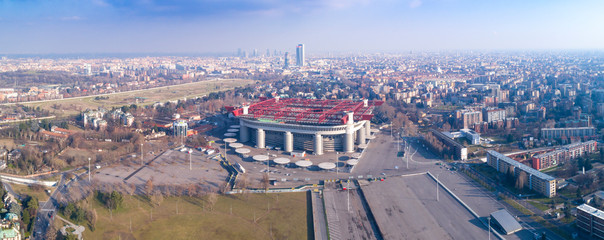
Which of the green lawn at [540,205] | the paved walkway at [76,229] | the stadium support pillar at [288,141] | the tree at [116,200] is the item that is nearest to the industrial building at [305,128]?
the stadium support pillar at [288,141]

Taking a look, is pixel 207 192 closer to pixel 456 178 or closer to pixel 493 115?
pixel 456 178

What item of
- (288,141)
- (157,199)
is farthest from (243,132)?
(157,199)

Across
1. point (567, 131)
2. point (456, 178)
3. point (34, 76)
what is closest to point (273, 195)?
point (456, 178)

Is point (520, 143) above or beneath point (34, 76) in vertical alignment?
beneath

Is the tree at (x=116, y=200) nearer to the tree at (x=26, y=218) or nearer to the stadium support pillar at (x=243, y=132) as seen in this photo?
the tree at (x=26, y=218)

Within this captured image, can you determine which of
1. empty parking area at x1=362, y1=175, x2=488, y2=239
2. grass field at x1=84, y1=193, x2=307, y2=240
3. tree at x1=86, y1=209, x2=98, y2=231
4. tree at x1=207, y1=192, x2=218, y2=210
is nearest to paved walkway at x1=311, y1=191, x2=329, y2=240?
grass field at x1=84, y1=193, x2=307, y2=240
